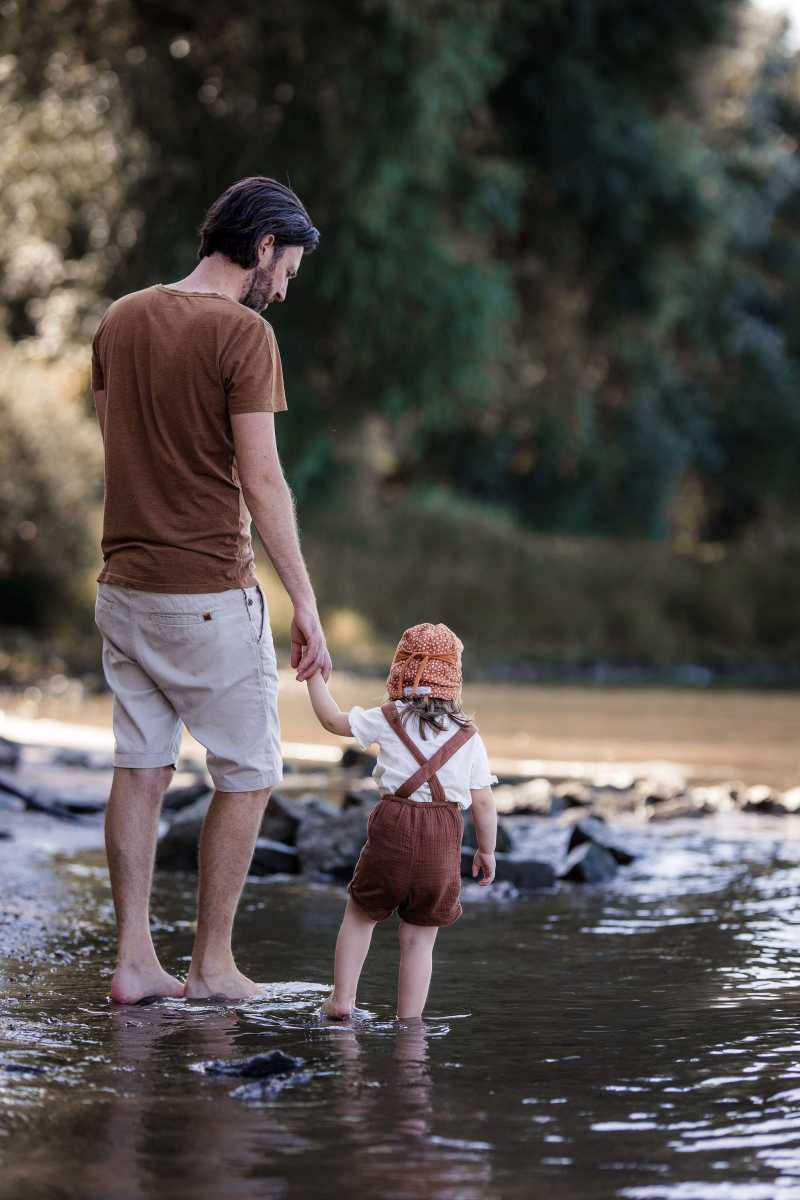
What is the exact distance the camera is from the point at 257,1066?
352 centimetres

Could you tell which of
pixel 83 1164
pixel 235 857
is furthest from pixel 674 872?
pixel 83 1164

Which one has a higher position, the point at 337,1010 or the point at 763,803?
the point at 763,803

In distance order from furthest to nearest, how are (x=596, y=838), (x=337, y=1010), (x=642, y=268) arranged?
(x=642, y=268)
(x=596, y=838)
(x=337, y=1010)

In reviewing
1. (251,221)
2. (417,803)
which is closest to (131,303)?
(251,221)

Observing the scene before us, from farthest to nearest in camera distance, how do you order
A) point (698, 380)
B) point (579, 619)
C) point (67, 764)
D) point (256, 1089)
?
point (698, 380) → point (579, 619) → point (67, 764) → point (256, 1089)

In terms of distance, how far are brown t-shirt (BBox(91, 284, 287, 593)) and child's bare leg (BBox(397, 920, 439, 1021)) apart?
0.90 meters

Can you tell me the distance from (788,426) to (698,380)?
2.40m

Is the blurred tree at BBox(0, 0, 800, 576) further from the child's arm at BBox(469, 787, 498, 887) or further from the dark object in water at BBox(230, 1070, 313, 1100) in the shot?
the dark object in water at BBox(230, 1070, 313, 1100)

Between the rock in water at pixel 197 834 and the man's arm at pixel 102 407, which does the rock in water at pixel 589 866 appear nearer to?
the rock in water at pixel 197 834

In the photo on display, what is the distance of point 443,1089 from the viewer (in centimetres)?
349

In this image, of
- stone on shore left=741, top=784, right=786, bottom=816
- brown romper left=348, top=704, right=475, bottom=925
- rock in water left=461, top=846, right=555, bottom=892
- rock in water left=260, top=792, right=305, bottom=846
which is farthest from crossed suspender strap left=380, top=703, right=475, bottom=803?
stone on shore left=741, top=784, right=786, bottom=816

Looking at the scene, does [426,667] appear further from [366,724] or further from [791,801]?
[791,801]

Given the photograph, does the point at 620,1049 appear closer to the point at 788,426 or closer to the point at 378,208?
the point at 378,208

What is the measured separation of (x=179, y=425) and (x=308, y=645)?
59cm
